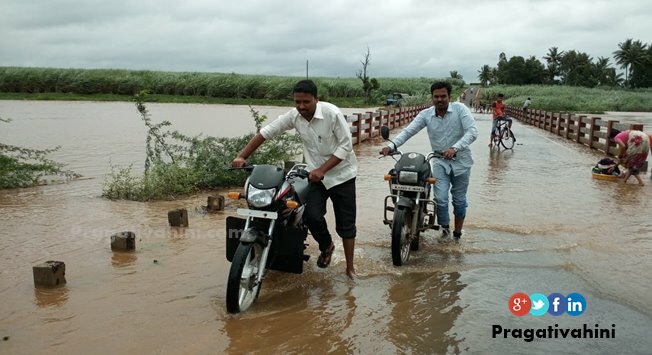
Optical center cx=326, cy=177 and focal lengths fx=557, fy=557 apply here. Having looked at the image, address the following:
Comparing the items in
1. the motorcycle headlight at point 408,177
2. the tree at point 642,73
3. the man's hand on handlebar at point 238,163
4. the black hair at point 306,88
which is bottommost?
the motorcycle headlight at point 408,177

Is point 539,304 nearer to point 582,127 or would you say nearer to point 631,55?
point 582,127

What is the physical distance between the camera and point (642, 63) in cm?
10306

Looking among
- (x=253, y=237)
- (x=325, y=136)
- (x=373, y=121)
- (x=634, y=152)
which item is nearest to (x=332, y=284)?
Answer: (x=253, y=237)

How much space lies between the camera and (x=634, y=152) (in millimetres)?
10164

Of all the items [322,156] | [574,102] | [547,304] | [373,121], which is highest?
[322,156]

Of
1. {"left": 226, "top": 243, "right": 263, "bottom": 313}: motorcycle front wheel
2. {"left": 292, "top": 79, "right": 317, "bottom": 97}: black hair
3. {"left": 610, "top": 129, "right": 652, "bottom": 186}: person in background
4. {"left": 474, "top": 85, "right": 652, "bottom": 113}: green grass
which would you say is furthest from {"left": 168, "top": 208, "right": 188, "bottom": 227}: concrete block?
{"left": 474, "top": 85, "right": 652, "bottom": 113}: green grass

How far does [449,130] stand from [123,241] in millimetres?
3495

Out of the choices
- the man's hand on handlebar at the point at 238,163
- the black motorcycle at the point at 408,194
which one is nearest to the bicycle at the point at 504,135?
the black motorcycle at the point at 408,194

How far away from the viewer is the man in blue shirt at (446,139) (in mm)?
5781

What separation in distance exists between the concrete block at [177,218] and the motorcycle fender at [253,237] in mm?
2695

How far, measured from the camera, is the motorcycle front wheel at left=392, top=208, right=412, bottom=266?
5.01 meters

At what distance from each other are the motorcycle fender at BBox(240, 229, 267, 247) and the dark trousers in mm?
715

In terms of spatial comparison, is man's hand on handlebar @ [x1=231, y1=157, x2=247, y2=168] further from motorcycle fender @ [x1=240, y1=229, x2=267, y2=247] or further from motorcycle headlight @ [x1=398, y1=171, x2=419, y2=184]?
motorcycle headlight @ [x1=398, y1=171, x2=419, y2=184]

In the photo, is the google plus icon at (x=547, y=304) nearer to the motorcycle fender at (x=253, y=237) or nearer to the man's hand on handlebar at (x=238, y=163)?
the motorcycle fender at (x=253, y=237)
